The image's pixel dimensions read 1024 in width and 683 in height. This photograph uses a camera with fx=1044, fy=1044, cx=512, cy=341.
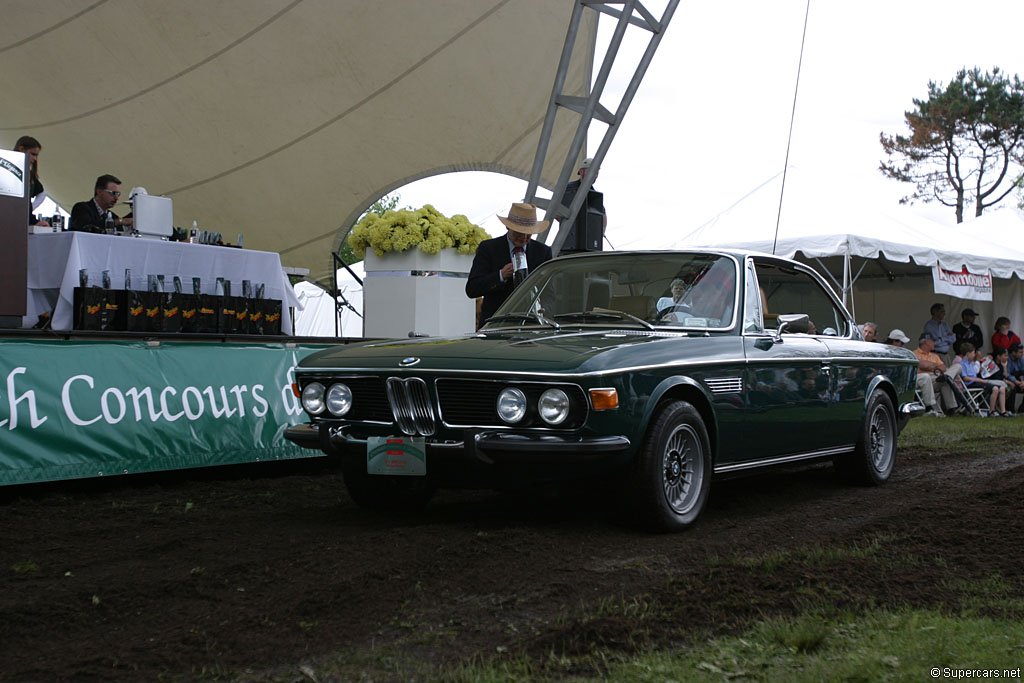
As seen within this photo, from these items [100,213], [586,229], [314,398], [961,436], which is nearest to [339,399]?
[314,398]

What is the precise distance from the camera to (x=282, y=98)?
12.7 meters

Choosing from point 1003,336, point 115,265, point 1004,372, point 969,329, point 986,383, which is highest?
point 115,265

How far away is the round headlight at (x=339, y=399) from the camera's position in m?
5.55

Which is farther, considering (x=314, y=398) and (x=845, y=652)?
(x=314, y=398)

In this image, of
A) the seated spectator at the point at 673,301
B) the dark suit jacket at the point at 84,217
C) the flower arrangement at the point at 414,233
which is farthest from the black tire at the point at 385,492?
the flower arrangement at the point at 414,233

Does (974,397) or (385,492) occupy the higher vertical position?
(385,492)

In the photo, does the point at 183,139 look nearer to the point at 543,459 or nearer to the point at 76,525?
the point at 76,525

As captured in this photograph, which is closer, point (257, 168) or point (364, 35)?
→ point (364, 35)

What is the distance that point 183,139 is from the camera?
41.8 ft

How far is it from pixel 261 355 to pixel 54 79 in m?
6.00

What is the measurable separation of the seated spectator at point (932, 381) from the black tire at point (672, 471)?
11059mm

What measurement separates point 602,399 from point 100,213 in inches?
233

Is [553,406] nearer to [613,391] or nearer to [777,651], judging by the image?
[613,391]

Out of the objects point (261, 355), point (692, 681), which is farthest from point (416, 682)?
point (261, 355)
